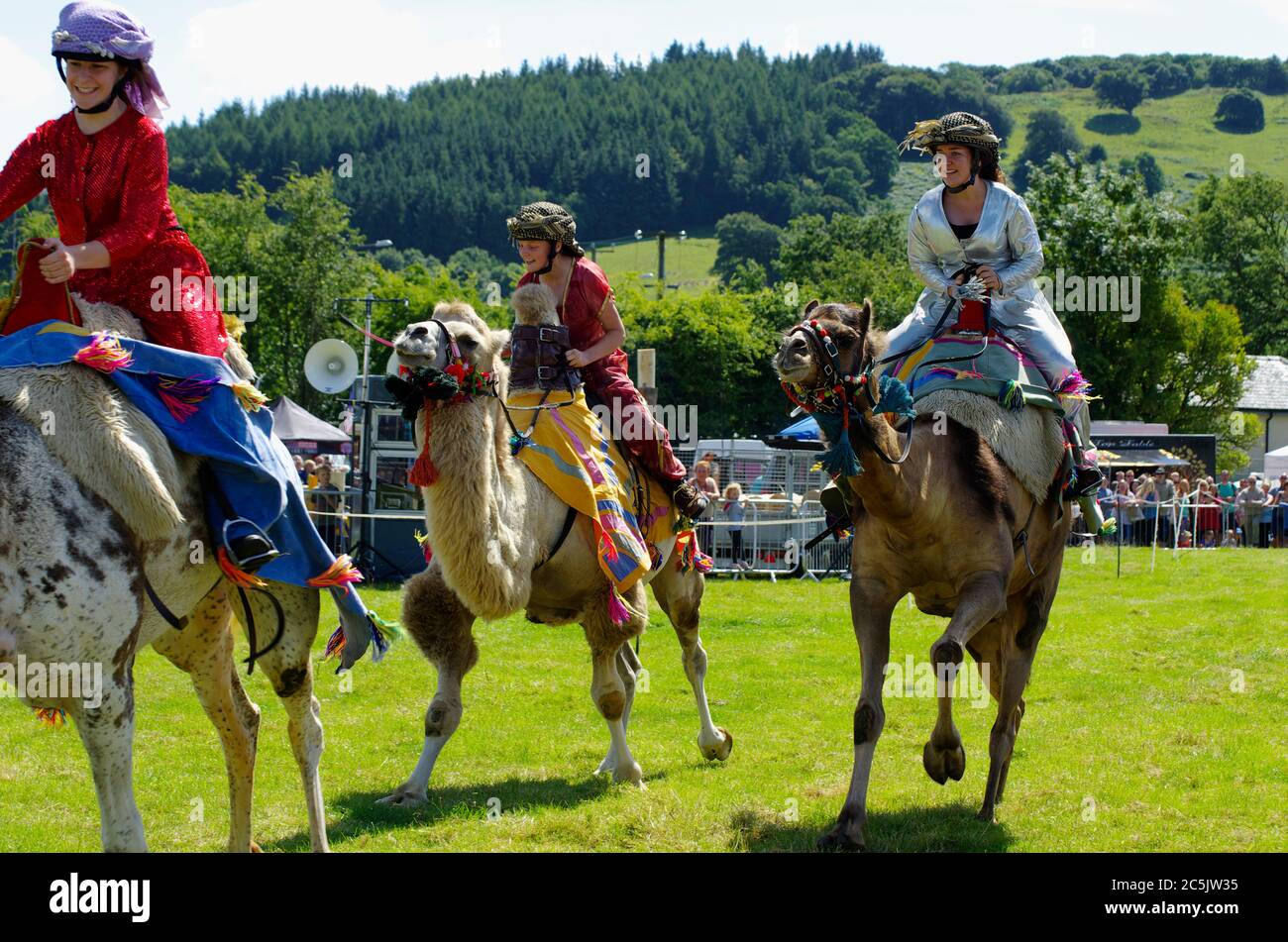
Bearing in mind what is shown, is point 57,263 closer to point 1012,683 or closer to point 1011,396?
point 1011,396

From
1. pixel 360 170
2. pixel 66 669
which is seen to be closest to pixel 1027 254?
pixel 66 669

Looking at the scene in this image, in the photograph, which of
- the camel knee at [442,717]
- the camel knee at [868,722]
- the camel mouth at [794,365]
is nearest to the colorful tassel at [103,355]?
the camel mouth at [794,365]

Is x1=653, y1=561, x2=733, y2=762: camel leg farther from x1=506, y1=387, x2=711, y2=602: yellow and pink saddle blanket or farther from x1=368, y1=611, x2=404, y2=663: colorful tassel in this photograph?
x1=368, y1=611, x2=404, y2=663: colorful tassel

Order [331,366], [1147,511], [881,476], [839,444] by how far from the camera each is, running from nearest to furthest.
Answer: [839,444] → [881,476] → [331,366] → [1147,511]

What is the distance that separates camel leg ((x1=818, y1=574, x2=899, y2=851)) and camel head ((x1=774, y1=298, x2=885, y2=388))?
4.46 ft

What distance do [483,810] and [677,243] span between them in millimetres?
142244

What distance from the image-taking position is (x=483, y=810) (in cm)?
842

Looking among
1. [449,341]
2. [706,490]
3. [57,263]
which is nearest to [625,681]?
[449,341]

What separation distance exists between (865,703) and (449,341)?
118 inches

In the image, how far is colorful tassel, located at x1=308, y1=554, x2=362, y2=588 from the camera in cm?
671

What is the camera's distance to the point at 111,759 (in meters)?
5.41

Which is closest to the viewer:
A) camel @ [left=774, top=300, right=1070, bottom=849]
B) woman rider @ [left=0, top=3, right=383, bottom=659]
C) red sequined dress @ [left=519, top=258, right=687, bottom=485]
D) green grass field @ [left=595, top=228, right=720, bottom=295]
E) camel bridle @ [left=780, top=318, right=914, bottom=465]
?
woman rider @ [left=0, top=3, right=383, bottom=659]

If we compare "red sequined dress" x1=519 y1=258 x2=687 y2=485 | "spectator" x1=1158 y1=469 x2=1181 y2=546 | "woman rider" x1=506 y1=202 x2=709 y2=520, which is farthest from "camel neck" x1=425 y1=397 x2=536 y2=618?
"spectator" x1=1158 y1=469 x2=1181 y2=546
